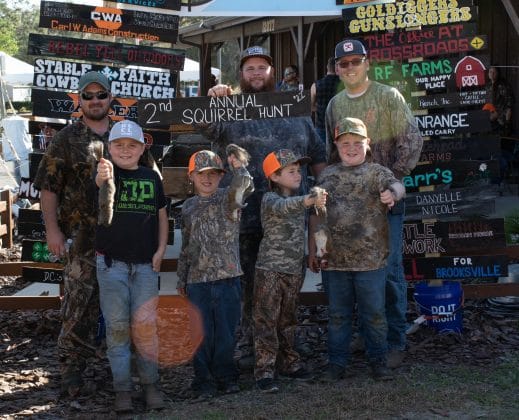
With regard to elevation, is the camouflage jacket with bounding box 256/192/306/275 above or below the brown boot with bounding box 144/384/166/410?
above

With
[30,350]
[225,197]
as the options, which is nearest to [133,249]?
[225,197]

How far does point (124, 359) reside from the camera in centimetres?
481

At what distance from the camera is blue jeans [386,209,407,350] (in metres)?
5.43

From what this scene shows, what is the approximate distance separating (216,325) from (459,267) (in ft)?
7.91

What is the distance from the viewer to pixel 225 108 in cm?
534

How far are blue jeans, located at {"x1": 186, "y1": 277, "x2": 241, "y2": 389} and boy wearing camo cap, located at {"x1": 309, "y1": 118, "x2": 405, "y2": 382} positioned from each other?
629mm

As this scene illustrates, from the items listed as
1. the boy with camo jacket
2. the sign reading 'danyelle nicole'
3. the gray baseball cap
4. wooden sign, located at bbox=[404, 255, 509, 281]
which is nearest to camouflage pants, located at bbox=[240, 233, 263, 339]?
the boy with camo jacket

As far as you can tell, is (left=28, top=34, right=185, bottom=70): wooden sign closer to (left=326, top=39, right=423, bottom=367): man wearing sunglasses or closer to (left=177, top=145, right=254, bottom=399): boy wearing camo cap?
(left=326, top=39, right=423, bottom=367): man wearing sunglasses

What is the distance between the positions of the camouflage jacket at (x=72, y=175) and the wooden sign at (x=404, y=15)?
2451 mm

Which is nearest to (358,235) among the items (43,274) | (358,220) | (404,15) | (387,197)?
(358,220)

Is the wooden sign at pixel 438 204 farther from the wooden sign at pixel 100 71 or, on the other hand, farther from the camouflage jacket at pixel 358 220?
the wooden sign at pixel 100 71

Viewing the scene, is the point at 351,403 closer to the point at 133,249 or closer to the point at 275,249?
the point at 275,249

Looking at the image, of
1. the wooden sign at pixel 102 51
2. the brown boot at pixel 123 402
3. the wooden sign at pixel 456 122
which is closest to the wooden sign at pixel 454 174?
the wooden sign at pixel 456 122

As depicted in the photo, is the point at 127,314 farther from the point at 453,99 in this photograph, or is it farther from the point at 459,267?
the point at 453,99
